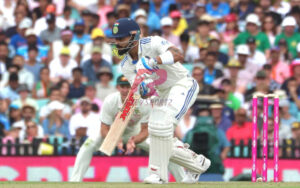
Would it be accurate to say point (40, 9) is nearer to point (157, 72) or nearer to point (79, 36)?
point (79, 36)

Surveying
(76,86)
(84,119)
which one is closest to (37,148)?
(84,119)

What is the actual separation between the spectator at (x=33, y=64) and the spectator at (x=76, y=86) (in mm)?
823

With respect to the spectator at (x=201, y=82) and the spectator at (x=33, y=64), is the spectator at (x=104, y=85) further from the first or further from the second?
the spectator at (x=201, y=82)

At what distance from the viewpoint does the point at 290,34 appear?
16.6 m

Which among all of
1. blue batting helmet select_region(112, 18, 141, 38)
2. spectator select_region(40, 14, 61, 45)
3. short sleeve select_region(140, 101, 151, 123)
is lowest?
short sleeve select_region(140, 101, 151, 123)

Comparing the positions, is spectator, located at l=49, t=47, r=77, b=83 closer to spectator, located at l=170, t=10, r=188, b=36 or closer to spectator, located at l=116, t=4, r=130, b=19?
spectator, located at l=116, t=4, r=130, b=19

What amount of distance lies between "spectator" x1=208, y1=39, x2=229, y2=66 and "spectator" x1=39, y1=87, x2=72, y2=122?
9.66 feet

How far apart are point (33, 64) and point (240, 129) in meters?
4.37

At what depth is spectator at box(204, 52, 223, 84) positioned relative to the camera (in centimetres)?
1577

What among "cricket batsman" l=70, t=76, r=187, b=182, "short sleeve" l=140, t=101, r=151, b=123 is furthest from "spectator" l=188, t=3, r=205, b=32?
"short sleeve" l=140, t=101, r=151, b=123

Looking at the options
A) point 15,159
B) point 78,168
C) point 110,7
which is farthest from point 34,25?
point 78,168

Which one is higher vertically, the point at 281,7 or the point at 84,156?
the point at 281,7

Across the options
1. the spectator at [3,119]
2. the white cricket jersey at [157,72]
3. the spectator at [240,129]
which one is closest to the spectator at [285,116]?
Result: the spectator at [240,129]

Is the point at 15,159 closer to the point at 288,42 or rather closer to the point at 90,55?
the point at 90,55
